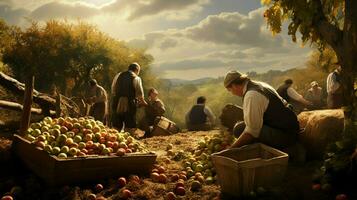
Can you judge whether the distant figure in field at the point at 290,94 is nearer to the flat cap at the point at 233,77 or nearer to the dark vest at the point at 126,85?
the dark vest at the point at 126,85

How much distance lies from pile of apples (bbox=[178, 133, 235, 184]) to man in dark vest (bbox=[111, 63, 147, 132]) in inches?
146

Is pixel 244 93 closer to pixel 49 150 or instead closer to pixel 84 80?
pixel 49 150

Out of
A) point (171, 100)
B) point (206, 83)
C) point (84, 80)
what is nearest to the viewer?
point (84, 80)

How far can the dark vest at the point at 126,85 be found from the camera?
11250 millimetres

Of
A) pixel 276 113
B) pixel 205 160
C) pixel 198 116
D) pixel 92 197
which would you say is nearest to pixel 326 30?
pixel 276 113

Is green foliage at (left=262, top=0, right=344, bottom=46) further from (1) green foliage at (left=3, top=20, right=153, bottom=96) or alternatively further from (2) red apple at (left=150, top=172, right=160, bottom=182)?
(1) green foliage at (left=3, top=20, right=153, bottom=96)

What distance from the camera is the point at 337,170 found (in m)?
4.97

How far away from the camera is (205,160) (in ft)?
23.1

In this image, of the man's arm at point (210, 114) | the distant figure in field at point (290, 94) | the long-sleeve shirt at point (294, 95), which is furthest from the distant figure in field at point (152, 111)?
the long-sleeve shirt at point (294, 95)

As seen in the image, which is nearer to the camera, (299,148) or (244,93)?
(244,93)

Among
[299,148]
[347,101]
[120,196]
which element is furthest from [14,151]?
[347,101]

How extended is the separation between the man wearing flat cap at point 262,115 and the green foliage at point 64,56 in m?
30.5

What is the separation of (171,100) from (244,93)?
7800 cm

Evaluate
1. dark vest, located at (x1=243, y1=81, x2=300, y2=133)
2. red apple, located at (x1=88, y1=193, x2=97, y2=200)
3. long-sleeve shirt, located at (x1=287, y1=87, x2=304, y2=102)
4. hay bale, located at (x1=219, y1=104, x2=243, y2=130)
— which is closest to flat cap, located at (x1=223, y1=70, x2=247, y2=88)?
dark vest, located at (x1=243, y1=81, x2=300, y2=133)
